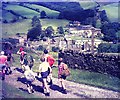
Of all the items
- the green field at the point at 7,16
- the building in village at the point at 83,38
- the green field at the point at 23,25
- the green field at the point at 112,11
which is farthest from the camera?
the green field at the point at 7,16

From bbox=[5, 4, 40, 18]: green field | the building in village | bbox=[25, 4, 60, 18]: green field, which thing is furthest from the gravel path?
bbox=[25, 4, 60, 18]: green field

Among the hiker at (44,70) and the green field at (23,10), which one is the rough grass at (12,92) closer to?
the hiker at (44,70)

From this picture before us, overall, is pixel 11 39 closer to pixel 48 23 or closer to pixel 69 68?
pixel 48 23

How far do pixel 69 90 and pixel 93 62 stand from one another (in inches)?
33.1

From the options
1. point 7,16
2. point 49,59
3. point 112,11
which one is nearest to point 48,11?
point 7,16

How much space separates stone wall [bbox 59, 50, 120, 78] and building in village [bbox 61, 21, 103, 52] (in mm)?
169

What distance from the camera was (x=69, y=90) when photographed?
7.81m

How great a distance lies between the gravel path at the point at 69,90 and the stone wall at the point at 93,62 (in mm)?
415

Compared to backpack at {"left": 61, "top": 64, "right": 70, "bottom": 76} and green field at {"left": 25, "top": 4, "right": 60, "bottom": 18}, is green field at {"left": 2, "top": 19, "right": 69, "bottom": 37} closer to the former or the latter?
green field at {"left": 25, "top": 4, "right": 60, "bottom": 18}

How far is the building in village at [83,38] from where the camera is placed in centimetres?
773

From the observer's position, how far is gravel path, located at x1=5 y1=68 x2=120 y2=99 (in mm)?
7695

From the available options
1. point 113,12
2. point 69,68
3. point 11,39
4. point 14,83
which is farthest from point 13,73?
point 113,12

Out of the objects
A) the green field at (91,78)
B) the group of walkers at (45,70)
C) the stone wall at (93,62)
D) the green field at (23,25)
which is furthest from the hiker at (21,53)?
the stone wall at (93,62)

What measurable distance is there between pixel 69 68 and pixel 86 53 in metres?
0.52
